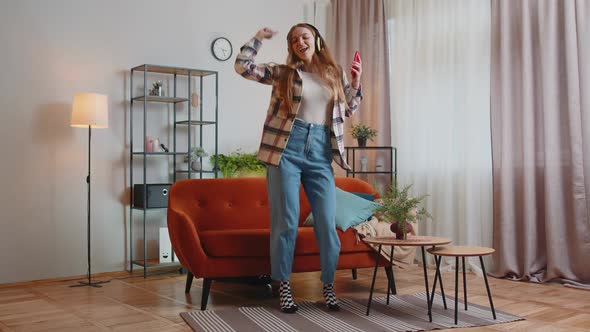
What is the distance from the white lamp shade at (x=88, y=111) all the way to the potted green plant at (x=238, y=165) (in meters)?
1.09

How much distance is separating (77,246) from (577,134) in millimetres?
3472

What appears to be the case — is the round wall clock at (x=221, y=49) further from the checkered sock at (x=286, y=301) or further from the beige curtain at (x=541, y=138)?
the checkered sock at (x=286, y=301)

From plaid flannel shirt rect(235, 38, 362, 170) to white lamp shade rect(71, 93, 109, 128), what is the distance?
1.56 m

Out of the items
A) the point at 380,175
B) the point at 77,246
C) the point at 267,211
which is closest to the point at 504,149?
the point at 380,175

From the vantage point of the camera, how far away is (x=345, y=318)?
288 cm

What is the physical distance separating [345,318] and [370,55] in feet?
9.87

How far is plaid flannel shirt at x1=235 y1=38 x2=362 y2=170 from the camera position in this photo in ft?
9.77

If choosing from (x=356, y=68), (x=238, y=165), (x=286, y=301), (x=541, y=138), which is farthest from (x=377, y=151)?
(x=286, y=301)

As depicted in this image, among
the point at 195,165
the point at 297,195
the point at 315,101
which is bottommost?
the point at 297,195

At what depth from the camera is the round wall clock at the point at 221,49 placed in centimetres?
514

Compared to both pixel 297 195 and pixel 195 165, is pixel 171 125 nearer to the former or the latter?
pixel 195 165

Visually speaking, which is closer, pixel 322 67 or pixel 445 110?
pixel 322 67

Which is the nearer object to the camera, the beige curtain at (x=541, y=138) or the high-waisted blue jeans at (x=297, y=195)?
the high-waisted blue jeans at (x=297, y=195)

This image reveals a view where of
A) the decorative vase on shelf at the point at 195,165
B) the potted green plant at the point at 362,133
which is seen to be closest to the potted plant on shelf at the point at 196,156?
the decorative vase on shelf at the point at 195,165
